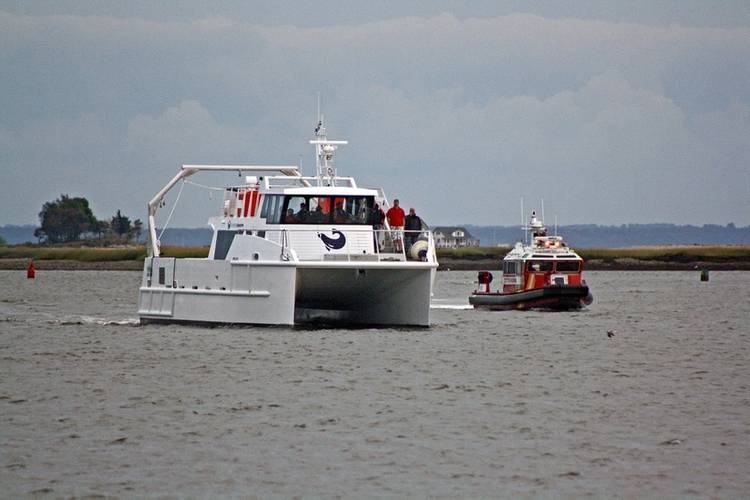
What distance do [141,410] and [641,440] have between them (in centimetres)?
703

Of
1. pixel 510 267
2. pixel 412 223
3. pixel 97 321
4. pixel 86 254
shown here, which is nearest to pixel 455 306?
pixel 510 267

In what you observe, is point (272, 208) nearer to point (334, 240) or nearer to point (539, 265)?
point (334, 240)

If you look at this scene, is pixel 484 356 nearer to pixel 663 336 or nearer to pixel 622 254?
pixel 663 336

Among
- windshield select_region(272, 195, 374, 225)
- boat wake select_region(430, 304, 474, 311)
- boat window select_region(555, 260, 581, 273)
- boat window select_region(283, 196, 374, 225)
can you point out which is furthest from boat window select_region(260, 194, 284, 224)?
boat wake select_region(430, 304, 474, 311)

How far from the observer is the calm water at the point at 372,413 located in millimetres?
15047

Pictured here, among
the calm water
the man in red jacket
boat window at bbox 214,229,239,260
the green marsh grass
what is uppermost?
the man in red jacket

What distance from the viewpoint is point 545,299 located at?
43938 mm

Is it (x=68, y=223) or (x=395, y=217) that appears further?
(x=68, y=223)

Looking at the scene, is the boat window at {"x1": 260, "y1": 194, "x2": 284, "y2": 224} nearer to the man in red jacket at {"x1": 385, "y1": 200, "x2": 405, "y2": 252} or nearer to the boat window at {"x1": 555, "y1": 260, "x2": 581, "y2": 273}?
the man in red jacket at {"x1": 385, "y1": 200, "x2": 405, "y2": 252}

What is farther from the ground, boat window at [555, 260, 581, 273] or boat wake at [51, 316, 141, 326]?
boat window at [555, 260, 581, 273]

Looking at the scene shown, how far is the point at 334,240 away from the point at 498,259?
9322cm

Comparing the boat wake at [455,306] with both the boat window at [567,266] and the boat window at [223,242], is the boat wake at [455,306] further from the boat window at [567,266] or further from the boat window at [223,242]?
the boat window at [223,242]

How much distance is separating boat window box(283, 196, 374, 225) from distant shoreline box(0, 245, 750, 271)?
273 feet

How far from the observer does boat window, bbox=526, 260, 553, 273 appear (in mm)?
44281
